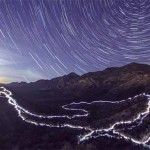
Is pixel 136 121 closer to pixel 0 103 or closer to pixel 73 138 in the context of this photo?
pixel 73 138

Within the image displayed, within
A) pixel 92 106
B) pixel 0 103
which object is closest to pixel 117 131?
pixel 92 106

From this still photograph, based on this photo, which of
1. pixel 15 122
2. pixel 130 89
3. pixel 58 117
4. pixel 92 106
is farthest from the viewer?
pixel 130 89

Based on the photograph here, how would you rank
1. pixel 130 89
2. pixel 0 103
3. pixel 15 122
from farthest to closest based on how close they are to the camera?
pixel 130 89
pixel 0 103
pixel 15 122

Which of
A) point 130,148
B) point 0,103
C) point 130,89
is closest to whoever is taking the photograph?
point 130,148

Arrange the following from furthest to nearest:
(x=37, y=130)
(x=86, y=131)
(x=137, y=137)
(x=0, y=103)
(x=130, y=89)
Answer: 1. (x=130, y=89)
2. (x=0, y=103)
3. (x=37, y=130)
4. (x=86, y=131)
5. (x=137, y=137)

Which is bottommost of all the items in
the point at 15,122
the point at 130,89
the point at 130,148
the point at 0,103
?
the point at 130,148

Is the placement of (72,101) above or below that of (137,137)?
above

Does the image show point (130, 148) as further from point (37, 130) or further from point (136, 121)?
point (37, 130)

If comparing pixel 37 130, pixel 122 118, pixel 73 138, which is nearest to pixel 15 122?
pixel 37 130

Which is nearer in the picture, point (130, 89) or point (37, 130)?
point (37, 130)

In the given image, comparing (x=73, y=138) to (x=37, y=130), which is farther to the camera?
(x=37, y=130)
